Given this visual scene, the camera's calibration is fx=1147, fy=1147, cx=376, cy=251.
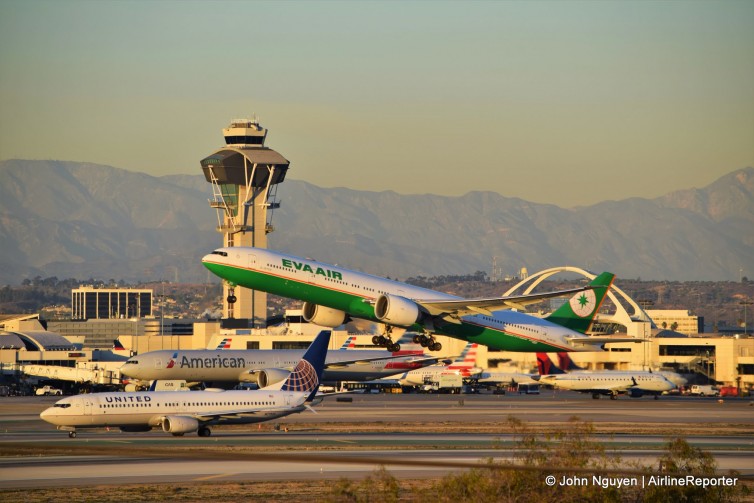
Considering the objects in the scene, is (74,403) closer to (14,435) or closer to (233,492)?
(14,435)

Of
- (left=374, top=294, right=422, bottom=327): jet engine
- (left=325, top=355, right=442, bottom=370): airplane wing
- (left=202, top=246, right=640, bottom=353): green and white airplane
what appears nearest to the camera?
(left=202, top=246, right=640, bottom=353): green and white airplane

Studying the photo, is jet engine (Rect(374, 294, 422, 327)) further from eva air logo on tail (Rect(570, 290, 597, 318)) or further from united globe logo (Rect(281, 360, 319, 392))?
eva air logo on tail (Rect(570, 290, 597, 318))

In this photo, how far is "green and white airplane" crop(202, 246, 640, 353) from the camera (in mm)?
74500

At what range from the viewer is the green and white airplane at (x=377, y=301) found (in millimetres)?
74500

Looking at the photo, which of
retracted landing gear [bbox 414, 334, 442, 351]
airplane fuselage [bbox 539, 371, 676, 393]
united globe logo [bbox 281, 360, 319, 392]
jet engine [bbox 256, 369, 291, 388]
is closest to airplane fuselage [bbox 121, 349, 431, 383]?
jet engine [bbox 256, 369, 291, 388]

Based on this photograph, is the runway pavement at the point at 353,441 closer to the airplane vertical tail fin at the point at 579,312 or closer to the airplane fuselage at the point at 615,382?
the airplane vertical tail fin at the point at 579,312

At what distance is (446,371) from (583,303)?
6227 cm

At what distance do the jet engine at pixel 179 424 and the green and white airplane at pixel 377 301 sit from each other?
30.7ft

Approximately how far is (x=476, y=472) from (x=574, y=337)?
5703 cm

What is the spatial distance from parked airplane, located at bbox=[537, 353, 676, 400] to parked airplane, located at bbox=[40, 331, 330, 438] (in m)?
71.4

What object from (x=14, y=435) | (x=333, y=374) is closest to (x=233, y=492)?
(x=14, y=435)

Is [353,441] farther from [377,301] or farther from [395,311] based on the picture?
[377,301]

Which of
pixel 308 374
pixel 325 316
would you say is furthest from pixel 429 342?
pixel 308 374

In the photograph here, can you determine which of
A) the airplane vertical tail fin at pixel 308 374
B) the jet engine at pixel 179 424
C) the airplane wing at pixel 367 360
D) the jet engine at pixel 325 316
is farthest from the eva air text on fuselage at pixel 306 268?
the airplane wing at pixel 367 360
